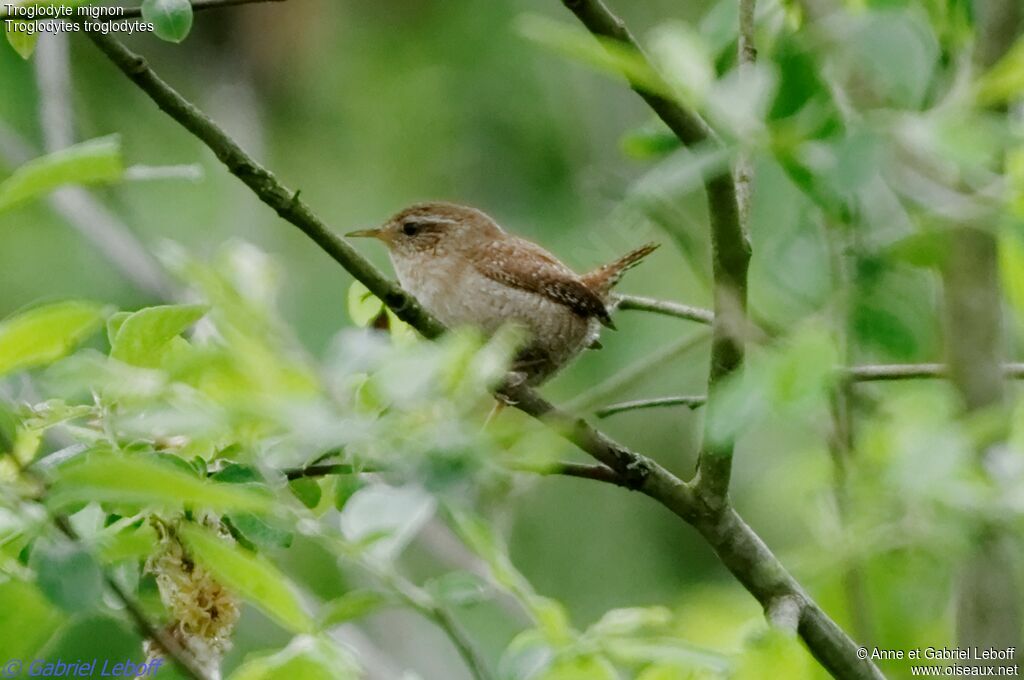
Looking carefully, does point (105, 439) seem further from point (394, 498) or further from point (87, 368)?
point (394, 498)

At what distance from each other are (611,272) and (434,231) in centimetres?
54

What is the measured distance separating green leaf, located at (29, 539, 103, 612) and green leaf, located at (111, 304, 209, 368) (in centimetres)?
38

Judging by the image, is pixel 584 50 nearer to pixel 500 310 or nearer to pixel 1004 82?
pixel 1004 82

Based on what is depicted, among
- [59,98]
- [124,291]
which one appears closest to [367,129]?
[124,291]

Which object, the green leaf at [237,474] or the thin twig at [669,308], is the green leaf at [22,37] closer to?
the green leaf at [237,474]

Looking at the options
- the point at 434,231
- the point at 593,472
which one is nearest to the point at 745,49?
the point at 593,472

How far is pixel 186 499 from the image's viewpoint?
1.15 metres

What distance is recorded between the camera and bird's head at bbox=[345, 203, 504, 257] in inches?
154

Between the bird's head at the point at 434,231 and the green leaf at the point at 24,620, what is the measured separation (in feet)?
7.87

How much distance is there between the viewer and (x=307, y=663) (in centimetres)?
143

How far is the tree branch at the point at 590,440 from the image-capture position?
7.07ft

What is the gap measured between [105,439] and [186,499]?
0.62 meters

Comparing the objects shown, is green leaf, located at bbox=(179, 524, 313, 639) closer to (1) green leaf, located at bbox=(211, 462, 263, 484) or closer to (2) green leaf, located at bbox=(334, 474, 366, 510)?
(1) green leaf, located at bbox=(211, 462, 263, 484)

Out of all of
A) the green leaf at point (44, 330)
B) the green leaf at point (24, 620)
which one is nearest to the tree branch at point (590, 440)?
the green leaf at point (44, 330)
